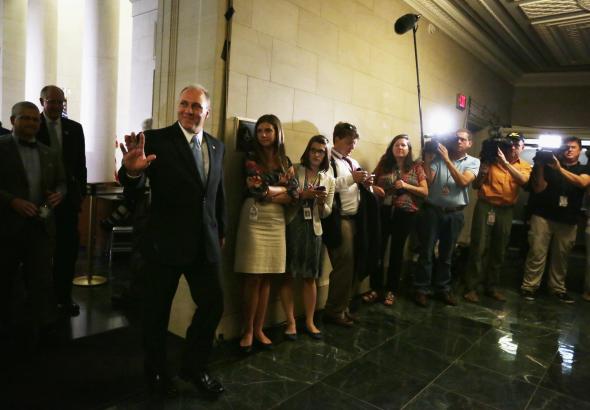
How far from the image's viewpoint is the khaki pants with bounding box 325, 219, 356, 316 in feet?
10.4

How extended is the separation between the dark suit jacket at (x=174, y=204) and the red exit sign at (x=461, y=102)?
4302mm

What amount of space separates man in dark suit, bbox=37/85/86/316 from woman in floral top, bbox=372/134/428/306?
2191 mm

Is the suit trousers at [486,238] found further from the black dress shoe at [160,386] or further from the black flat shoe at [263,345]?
the black dress shoe at [160,386]

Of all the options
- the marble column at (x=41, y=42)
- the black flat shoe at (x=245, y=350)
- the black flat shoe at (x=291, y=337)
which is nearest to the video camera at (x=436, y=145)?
the black flat shoe at (x=291, y=337)

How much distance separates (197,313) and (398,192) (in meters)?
2.18

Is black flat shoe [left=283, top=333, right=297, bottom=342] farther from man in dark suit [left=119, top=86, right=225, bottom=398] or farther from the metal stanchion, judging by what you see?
the metal stanchion

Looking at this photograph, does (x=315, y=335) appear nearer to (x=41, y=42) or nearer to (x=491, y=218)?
(x=491, y=218)

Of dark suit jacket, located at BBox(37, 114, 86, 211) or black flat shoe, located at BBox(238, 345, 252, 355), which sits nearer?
black flat shoe, located at BBox(238, 345, 252, 355)

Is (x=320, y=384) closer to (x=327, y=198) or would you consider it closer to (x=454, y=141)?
(x=327, y=198)

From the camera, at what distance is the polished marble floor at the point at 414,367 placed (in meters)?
2.21

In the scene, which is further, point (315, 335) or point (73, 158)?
point (315, 335)

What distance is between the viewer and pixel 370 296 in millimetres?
3863

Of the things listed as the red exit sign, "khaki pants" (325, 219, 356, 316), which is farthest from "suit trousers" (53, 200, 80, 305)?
the red exit sign

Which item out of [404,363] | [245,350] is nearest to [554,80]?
[404,363]
